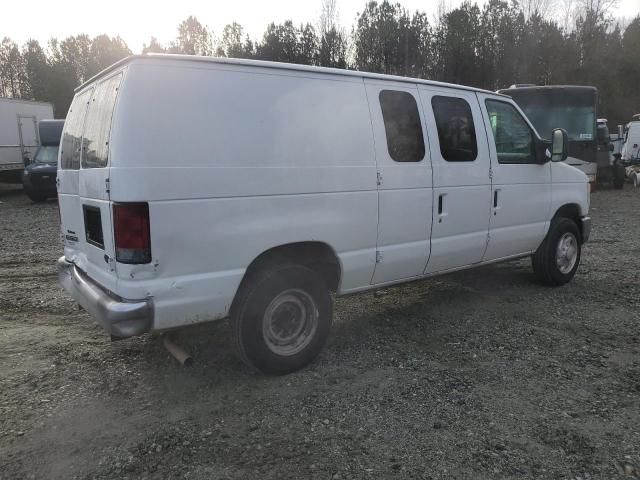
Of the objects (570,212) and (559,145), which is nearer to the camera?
(559,145)

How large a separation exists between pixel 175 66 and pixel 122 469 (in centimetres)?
237

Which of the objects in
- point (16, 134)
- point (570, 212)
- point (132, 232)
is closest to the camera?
point (132, 232)

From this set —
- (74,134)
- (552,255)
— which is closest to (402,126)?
(74,134)

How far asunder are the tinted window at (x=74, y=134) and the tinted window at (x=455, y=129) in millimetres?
2914

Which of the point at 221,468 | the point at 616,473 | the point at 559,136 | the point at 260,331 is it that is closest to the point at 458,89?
the point at 559,136

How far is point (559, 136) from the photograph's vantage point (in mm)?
5465

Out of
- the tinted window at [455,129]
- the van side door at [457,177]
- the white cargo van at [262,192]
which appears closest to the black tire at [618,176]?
the white cargo van at [262,192]

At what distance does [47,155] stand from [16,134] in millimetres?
3556

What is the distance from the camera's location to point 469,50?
35.3 metres

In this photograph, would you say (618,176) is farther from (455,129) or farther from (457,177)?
(457,177)

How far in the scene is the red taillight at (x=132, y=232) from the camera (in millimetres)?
3031

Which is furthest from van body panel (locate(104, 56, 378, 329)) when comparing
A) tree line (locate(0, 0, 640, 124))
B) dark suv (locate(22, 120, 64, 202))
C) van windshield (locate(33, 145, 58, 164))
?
tree line (locate(0, 0, 640, 124))

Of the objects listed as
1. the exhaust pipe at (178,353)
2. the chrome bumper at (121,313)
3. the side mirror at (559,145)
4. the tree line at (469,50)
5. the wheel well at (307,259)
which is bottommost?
the exhaust pipe at (178,353)

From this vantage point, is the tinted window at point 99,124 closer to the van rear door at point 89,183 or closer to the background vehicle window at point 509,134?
the van rear door at point 89,183
